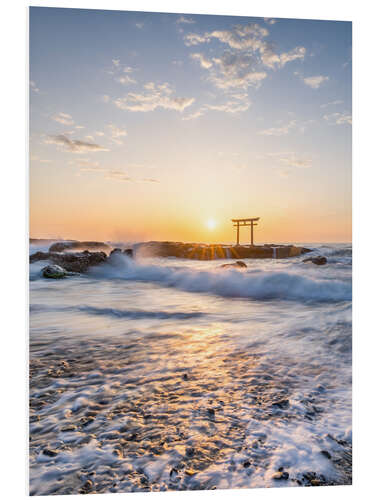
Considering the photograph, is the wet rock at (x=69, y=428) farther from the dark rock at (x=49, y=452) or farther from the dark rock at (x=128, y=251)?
the dark rock at (x=128, y=251)

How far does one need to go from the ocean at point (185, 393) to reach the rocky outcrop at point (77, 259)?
1.00 meters

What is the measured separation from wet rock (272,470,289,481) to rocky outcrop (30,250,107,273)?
12.8ft

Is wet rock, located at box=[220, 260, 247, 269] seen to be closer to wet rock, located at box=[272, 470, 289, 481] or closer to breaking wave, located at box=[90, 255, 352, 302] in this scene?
breaking wave, located at box=[90, 255, 352, 302]

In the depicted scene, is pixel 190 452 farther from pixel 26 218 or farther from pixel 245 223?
pixel 245 223

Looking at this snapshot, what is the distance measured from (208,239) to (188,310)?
92cm

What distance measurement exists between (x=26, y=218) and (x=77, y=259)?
348 cm

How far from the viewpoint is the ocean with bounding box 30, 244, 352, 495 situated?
141 cm

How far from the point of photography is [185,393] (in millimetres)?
1879

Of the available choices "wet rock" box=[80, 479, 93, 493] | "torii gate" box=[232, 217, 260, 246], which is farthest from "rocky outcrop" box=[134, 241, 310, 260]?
"wet rock" box=[80, 479, 93, 493]

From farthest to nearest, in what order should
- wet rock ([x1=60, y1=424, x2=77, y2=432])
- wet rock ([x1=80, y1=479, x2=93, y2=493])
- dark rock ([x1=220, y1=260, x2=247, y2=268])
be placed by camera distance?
dark rock ([x1=220, y1=260, x2=247, y2=268]) < wet rock ([x1=60, y1=424, x2=77, y2=432]) < wet rock ([x1=80, y1=479, x2=93, y2=493])

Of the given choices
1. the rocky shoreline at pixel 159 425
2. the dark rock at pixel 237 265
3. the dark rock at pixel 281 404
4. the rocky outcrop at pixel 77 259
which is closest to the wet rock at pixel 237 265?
the dark rock at pixel 237 265

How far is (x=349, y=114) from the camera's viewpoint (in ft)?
9.46

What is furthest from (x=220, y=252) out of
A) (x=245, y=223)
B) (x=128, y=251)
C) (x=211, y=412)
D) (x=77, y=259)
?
(x=211, y=412)
